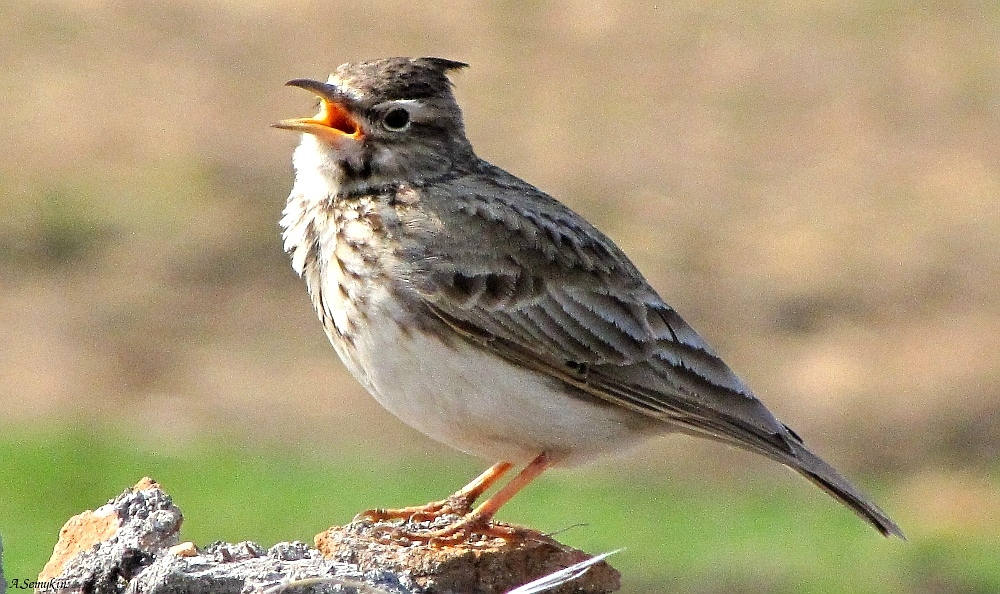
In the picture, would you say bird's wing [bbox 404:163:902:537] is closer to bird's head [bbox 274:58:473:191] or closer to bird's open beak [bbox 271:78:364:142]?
bird's head [bbox 274:58:473:191]

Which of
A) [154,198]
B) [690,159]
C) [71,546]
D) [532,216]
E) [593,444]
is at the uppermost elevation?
[690,159]

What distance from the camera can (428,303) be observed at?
26.8ft

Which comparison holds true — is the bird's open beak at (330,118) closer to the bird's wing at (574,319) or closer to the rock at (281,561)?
the bird's wing at (574,319)

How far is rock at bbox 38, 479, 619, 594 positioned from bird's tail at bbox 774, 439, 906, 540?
102 cm

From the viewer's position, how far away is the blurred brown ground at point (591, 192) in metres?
20.7

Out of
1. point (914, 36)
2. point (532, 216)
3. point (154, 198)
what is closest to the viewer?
point (532, 216)

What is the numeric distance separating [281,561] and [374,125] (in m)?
2.39

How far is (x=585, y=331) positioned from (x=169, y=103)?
20184 mm

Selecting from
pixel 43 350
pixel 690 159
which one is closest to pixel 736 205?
pixel 690 159

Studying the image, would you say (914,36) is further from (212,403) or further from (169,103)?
(212,403)

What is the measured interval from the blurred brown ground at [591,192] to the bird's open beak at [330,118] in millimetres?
11297

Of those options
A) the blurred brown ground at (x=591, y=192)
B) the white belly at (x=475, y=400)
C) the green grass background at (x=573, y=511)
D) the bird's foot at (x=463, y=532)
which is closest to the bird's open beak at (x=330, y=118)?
the white belly at (x=475, y=400)

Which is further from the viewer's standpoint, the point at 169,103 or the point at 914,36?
the point at 914,36

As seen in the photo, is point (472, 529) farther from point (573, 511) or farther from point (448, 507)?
point (573, 511)
